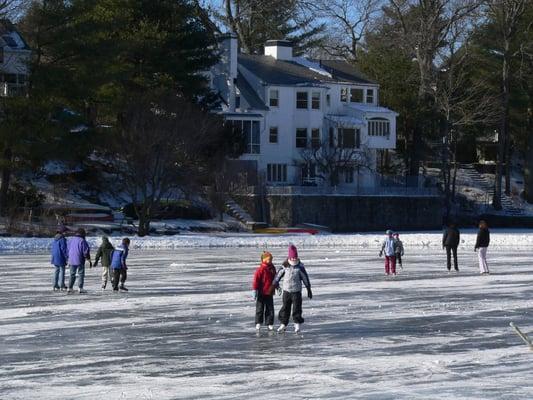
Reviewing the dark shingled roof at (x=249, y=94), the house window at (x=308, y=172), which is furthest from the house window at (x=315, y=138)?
the dark shingled roof at (x=249, y=94)

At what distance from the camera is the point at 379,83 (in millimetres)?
80062

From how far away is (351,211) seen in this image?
66438mm

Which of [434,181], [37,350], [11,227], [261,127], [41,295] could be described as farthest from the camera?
[434,181]

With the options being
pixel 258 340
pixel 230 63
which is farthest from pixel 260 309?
pixel 230 63

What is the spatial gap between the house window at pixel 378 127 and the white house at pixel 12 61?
78.3 feet

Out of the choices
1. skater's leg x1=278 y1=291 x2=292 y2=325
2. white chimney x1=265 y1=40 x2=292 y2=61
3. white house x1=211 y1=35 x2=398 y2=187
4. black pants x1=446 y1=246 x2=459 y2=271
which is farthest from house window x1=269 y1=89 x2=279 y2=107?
skater's leg x1=278 y1=291 x2=292 y2=325

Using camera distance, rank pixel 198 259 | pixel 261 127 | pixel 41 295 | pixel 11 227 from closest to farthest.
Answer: pixel 41 295 < pixel 198 259 < pixel 11 227 < pixel 261 127

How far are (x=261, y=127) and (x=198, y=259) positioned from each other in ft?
116

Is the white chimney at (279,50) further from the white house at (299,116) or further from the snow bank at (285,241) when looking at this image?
the snow bank at (285,241)

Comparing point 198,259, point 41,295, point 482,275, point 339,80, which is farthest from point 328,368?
point 339,80

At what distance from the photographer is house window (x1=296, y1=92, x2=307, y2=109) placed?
246 ft

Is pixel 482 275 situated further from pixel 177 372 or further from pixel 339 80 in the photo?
pixel 339 80

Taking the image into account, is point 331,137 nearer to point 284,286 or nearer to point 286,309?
point 286,309

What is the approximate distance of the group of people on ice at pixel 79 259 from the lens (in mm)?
25734
